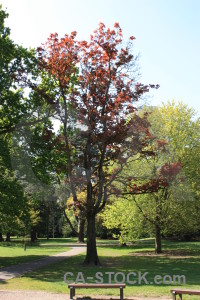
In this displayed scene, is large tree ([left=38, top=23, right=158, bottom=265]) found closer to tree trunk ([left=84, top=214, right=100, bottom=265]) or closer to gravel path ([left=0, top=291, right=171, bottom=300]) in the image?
tree trunk ([left=84, top=214, right=100, bottom=265])

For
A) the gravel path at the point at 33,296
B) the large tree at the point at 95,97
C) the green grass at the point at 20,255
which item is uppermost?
the large tree at the point at 95,97

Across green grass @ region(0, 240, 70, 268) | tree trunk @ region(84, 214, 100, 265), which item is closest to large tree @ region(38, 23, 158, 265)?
tree trunk @ region(84, 214, 100, 265)

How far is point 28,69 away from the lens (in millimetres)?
19609

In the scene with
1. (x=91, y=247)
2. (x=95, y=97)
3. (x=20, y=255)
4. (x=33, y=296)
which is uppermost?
(x=95, y=97)

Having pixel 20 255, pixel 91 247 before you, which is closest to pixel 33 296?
pixel 91 247

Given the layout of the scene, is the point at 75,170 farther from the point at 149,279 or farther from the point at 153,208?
the point at 149,279

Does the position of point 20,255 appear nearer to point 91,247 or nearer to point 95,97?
point 91,247

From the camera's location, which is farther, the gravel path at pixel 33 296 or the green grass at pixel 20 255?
the green grass at pixel 20 255

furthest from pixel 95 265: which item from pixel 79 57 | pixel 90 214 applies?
pixel 79 57

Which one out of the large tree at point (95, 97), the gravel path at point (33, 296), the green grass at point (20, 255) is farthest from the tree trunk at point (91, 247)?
the gravel path at point (33, 296)

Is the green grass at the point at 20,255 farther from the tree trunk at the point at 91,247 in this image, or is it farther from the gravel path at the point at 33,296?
the gravel path at the point at 33,296

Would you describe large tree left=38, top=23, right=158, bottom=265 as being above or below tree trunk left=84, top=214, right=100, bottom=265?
above

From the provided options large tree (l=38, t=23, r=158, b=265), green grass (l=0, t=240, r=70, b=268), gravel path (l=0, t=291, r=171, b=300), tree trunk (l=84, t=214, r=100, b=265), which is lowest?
green grass (l=0, t=240, r=70, b=268)

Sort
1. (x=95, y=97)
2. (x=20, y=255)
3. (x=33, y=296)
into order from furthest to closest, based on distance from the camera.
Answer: (x=20, y=255)
(x=95, y=97)
(x=33, y=296)
